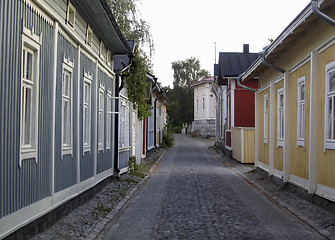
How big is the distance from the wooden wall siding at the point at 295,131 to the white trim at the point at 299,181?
0.25 feet

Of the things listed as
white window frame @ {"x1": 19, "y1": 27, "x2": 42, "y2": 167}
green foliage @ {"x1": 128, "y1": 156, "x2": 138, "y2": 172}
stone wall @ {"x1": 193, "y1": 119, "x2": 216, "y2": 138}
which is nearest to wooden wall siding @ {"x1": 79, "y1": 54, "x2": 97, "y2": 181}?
white window frame @ {"x1": 19, "y1": 27, "x2": 42, "y2": 167}

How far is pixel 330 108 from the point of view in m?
9.50

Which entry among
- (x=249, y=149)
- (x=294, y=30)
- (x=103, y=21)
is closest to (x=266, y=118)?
(x=249, y=149)

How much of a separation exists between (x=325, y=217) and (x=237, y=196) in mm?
3851

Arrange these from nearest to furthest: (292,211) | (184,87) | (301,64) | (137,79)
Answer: (292,211), (301,64), (137,79), (184,87)

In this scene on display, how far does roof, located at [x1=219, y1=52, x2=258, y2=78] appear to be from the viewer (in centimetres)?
2909

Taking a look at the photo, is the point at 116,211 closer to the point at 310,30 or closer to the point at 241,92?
the point at 310,30

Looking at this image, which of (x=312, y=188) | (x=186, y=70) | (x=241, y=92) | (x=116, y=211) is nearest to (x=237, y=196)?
(x=312, y=188)

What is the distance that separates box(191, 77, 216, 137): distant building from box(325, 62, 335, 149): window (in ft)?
174

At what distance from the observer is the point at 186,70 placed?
84438 millimetres

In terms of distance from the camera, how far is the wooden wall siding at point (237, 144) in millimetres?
24434

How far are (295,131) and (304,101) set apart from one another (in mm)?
1293

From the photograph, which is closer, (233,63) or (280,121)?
(280,121)

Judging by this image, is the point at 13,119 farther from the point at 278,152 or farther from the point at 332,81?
the point at 278,152
